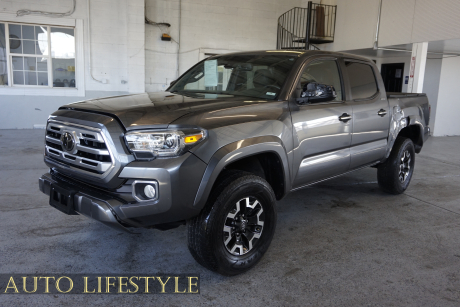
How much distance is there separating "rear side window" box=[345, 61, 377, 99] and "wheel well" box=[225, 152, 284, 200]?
4.58 feet

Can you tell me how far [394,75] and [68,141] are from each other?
12222 mm

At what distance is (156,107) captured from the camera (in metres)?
2.60

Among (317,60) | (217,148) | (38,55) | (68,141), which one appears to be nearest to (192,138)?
(217,148)

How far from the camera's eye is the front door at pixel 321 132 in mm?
3205

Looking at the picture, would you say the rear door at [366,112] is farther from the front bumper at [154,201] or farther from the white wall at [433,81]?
the white wall at [433,81]

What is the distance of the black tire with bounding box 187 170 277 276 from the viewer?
8.37 ft

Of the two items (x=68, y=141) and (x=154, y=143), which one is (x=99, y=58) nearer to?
(x=68, y=141)

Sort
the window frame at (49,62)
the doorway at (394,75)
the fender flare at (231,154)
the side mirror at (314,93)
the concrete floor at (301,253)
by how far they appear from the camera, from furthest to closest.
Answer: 1. the doorway at (394,75)
2. the window frame at (49,62)
3. the side mirror at (314,93)
4. the concrete floor at (301,253)
5. the fender flare at (231,154)

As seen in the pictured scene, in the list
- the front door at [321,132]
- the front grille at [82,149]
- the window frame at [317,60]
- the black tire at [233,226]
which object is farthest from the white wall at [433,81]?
the front grille at [82,149]

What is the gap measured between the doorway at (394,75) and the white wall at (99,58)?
26.8 feet

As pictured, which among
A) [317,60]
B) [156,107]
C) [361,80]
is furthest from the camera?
[361,80]

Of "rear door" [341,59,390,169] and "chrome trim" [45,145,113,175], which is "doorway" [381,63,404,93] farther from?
A: "chrome trim" [45,145,113,175]

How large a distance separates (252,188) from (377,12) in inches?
351

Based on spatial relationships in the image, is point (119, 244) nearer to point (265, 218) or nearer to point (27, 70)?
point (265, 218)
